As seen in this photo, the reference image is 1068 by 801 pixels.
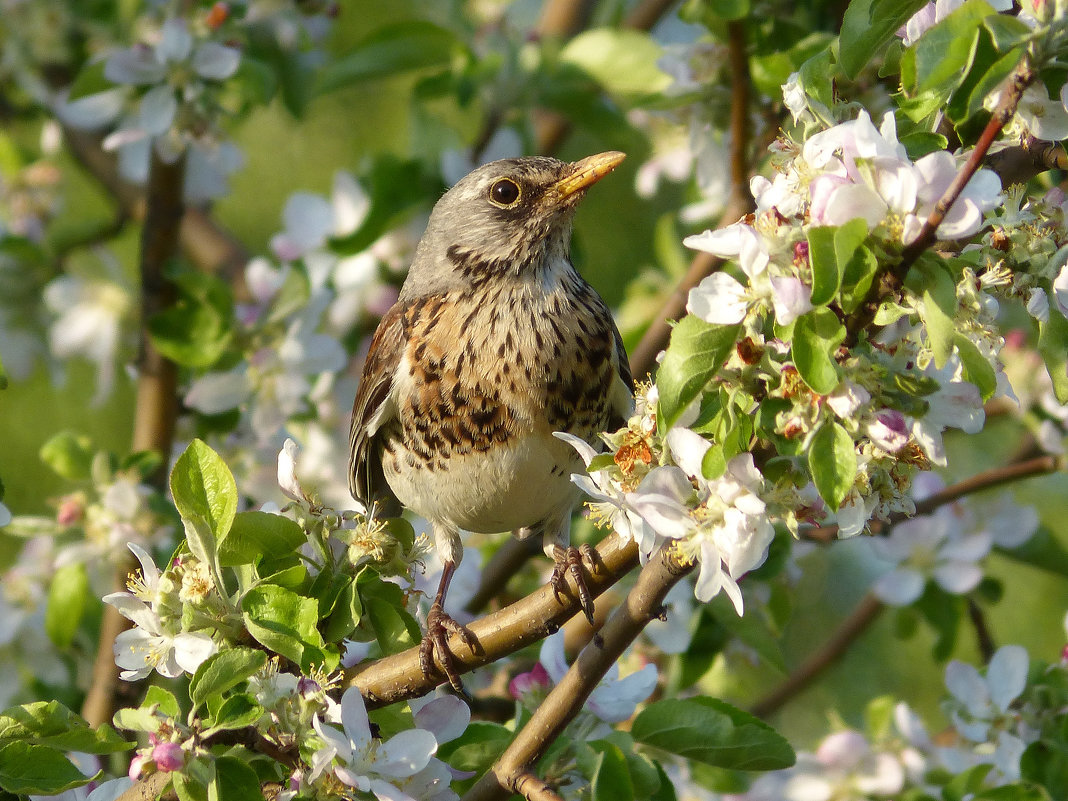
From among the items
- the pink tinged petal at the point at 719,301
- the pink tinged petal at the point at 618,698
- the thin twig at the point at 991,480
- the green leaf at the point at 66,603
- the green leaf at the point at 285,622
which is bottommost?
the thin twig at the point at 991,480

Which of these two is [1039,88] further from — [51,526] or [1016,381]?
[51,526]

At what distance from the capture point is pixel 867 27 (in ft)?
5.67

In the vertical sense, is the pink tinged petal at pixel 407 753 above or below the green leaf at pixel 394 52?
below

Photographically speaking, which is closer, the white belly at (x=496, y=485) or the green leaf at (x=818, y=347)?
the green leaf at (x=818, y=347)

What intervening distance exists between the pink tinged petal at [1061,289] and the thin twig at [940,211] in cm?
21

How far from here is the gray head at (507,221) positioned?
138 inches

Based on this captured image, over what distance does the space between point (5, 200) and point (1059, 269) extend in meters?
4.29

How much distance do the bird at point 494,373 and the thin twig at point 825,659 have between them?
1.13 meters

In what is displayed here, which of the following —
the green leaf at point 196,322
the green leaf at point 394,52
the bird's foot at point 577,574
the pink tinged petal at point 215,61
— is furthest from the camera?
the green leaf at point 394,52

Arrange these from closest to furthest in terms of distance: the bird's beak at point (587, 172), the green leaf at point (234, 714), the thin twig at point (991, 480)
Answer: the green leaf at point (234, 714) → the bird's beak at point (587, 172) → the thin twig at point (991, 480)

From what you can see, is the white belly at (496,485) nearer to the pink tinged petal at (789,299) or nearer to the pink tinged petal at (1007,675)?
the pink tinged petal at (1007,675)

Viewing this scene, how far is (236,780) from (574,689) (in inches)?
23.5

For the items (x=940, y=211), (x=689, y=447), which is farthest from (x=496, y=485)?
(x=940, y=211)

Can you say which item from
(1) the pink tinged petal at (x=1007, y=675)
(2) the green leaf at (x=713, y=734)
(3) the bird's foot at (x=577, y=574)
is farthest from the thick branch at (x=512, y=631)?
(1) the pink tinged petal at (x=1007, y=675)
